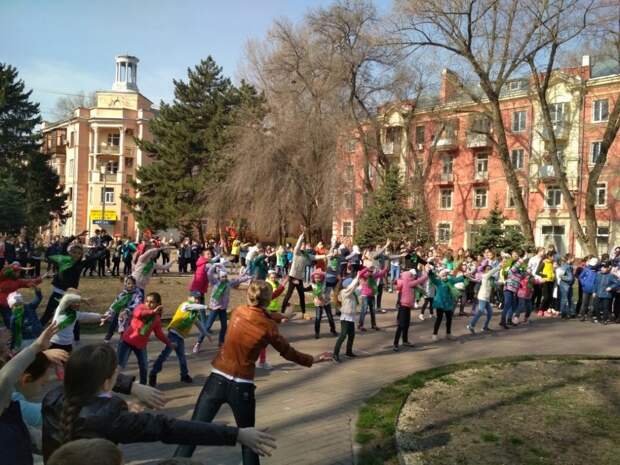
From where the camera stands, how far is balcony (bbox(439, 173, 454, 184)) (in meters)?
50.5

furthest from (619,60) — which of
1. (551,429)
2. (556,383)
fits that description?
(551,429)

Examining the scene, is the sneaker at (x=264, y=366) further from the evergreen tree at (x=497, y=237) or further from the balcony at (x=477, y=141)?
the balcony at (x=477, y=141)

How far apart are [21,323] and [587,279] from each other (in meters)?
14.7

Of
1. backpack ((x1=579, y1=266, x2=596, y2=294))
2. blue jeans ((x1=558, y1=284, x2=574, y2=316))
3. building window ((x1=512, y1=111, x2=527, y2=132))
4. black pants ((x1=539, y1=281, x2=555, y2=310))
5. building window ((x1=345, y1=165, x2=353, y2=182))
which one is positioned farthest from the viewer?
building window ((x1=512, y1=111, x2=527, y2=132))

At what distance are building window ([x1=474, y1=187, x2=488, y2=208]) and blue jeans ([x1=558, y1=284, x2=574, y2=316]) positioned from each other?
32.9 m

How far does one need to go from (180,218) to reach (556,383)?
3779cm

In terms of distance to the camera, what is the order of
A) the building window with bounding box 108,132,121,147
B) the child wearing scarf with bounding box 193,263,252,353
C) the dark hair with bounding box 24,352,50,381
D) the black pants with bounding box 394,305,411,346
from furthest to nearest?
the building window with bounding box 108,132,121,147 → the black pants with bounding box 394,305,411,346 → the child wearing scarf with bounding box 193,263,252,353 → the dark hair with bounding box 24,352,50,381

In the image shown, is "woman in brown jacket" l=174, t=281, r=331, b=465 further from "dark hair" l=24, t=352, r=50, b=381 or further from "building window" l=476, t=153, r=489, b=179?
"building window" l=476, t=153, r=489, b=179

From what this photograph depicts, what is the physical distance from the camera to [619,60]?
27.9m

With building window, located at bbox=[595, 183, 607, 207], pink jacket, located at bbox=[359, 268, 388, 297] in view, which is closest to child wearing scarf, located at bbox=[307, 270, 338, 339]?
pink jacket, located at bbox=[359, 268, 388, 297]

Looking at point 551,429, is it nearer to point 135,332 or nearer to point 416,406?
point 416,406

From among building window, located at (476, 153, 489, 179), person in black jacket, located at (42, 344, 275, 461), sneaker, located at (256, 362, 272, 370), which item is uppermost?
building window, located at (476, 153, 489, 179)

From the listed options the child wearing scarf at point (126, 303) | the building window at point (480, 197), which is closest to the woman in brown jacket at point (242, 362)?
the child wearing scarf at point (126, 303)

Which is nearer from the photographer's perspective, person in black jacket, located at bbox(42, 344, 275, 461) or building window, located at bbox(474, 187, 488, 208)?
person in black jacket, located at bbox(42, 344, 275, 461)
